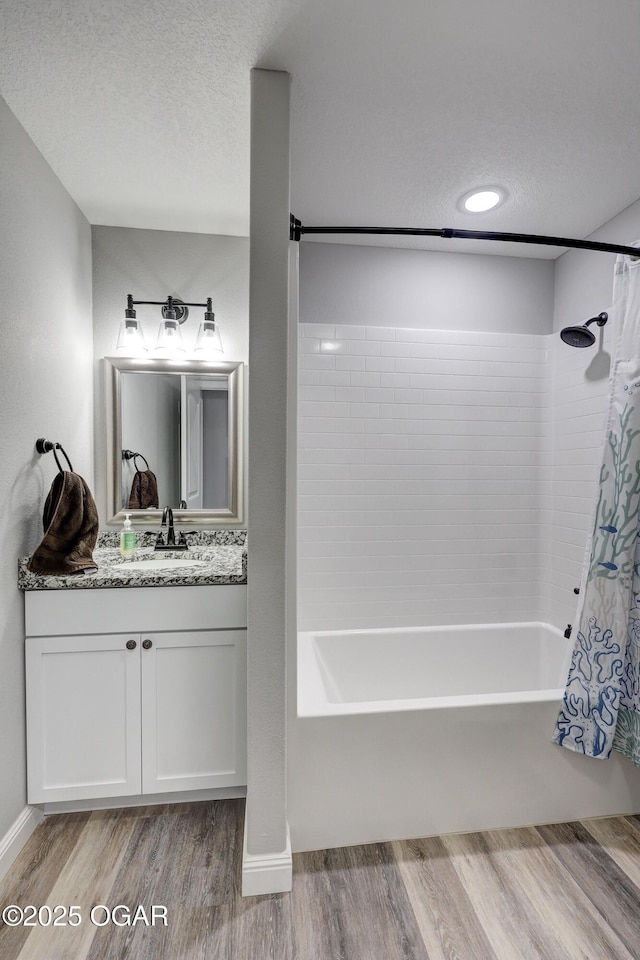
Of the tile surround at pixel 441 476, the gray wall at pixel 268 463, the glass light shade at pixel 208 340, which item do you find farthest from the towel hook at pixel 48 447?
the tile surround at pixel 441 476

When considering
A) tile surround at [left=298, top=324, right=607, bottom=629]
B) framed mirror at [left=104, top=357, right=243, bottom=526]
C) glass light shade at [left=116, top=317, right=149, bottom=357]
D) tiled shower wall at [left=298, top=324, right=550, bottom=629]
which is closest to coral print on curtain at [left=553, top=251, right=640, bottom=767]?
tile surround at [left=298, top=324, right=607, bottom=629]

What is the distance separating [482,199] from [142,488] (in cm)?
207

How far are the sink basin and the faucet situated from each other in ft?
0.22

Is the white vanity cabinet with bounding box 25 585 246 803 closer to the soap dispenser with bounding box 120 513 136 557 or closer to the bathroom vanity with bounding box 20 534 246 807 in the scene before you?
the bathroom vanity with bounding box 20 534 246 807

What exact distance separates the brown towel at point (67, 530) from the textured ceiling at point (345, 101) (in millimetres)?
1280

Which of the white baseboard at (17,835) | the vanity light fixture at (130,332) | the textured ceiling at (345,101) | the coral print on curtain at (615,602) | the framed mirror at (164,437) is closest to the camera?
the textured ceiling at (345,101)

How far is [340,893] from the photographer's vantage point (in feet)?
5.16

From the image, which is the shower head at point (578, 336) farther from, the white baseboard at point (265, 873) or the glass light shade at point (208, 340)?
the white baseboard at point (265, 873)

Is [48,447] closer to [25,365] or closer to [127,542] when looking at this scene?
[25,365]

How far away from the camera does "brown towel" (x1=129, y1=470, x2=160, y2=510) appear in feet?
8.35

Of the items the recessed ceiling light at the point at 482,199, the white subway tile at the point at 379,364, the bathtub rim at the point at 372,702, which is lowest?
the bathtub rim at the point at 372,702

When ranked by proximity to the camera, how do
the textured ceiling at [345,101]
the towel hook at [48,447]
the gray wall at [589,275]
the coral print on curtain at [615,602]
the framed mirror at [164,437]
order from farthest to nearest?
the framed mirror at [164,437]
the gray wall at [589,275]
the towel hook at [48,447]
the coral print on curtain at [615,602]
the textured ceiling at [345,101]

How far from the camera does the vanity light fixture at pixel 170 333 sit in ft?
7.93

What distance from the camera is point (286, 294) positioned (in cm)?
156
